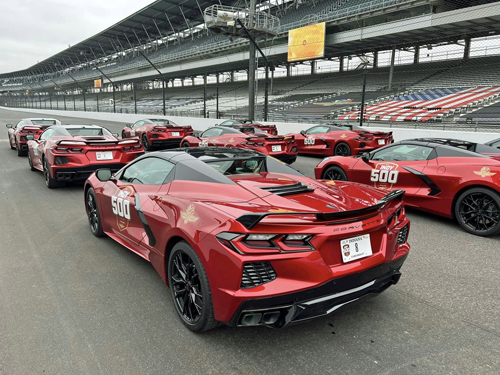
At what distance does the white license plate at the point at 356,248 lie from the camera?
238 cm

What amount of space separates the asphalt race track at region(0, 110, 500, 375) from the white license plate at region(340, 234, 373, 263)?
0.36 meters

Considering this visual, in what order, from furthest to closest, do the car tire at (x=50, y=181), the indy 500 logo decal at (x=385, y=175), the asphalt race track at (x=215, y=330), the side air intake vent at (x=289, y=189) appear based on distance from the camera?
1. the car tire at (x=50, y=181)
2. the indy 500 logo decal at (x=385, y=175)
3. the side air intake vent at (x=289, y=189)
4. the asphalt race track at (x=215, y=330)

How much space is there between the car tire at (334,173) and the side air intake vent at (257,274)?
15.9 ft

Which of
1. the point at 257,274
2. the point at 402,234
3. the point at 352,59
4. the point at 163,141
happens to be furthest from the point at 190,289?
the point at 352,59

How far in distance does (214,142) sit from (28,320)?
8.55 meters

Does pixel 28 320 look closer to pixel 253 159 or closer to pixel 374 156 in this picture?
pixel 253 159

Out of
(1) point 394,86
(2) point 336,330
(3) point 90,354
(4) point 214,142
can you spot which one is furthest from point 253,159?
(1) point 394,86

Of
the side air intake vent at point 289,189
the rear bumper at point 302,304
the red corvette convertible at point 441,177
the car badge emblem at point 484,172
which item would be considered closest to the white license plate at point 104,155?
the red corvette convertible at point 441,177

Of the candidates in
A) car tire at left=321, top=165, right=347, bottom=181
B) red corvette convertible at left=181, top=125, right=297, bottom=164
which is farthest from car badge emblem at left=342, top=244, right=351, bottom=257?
→ red corvette convertible at left=181, top=125, right=297, bottom=164

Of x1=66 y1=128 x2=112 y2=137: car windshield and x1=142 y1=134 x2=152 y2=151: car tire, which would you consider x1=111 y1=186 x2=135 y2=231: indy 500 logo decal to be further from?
x1=142 y1=134 x2=152 y2=151: car tire

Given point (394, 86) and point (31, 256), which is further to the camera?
point (394, 86)

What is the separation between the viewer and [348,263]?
240 centimetres

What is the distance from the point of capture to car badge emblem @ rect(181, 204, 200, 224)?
2588 millimetres

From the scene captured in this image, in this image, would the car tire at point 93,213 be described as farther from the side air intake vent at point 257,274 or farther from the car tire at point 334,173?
the car tire at point 334,173
